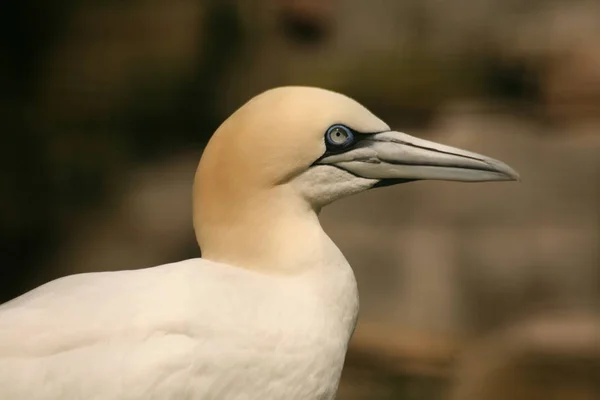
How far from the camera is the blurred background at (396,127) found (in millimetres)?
2434

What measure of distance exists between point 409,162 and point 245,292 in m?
0.35

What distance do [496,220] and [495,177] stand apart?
4.13 feet

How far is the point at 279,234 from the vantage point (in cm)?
116

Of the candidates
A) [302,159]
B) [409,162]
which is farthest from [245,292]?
[409,162]

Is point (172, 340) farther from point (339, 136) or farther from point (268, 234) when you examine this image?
point (339, 136)

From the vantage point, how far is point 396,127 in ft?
8.04

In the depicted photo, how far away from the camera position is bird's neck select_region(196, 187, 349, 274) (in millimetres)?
1149

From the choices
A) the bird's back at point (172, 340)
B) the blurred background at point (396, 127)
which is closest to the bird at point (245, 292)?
the bird's back at point (172, 340)

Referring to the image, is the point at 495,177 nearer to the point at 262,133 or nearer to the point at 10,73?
the point at 262,133

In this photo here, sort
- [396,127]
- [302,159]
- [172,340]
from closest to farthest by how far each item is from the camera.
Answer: [172,340]
[302,159]
[396,127]

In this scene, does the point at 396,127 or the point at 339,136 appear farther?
the point at 396,127

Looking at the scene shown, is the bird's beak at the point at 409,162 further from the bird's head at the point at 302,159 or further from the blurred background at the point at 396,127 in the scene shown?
the blurred background at the point at 396,127

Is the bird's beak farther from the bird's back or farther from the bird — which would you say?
the bird's back

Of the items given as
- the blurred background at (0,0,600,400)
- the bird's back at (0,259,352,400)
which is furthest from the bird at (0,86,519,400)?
the blurred background at (0,0,600,400)
